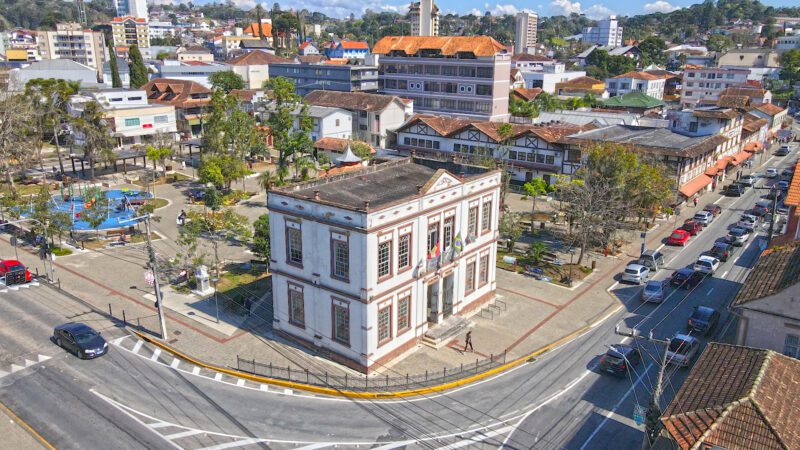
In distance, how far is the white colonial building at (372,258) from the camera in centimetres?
3095

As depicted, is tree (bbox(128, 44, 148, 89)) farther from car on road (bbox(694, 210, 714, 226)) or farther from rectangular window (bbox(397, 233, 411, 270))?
car on road (bbox(694, 210, 714, 226))

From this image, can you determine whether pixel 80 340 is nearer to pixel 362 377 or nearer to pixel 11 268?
pixel 11 268

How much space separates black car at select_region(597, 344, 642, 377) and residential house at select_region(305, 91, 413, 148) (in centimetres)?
6259

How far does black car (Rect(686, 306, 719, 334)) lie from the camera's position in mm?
36281

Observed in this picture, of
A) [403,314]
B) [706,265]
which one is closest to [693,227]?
[706,265]

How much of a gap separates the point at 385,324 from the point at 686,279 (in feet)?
85.5

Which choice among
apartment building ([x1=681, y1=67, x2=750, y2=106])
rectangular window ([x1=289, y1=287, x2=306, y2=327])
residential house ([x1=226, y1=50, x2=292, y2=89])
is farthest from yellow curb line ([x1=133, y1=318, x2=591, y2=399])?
apartment building ([x1=681, y1=67, x2=750, y2=106])

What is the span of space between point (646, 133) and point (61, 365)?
225ft

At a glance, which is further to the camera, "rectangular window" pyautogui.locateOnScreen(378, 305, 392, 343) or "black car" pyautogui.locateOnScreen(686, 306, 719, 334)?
"black car" pyautogui.locateOnScreen(686, 306, 719, 334)

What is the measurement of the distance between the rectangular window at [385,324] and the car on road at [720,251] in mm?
32672

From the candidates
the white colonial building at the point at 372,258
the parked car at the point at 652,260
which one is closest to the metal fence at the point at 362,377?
the white colonial building at the point at 372,258

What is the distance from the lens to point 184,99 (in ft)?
325

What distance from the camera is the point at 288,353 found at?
34000 millimetres

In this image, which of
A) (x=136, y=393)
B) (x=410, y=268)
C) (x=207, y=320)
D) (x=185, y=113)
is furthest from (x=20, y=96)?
(x=410, y=268)
